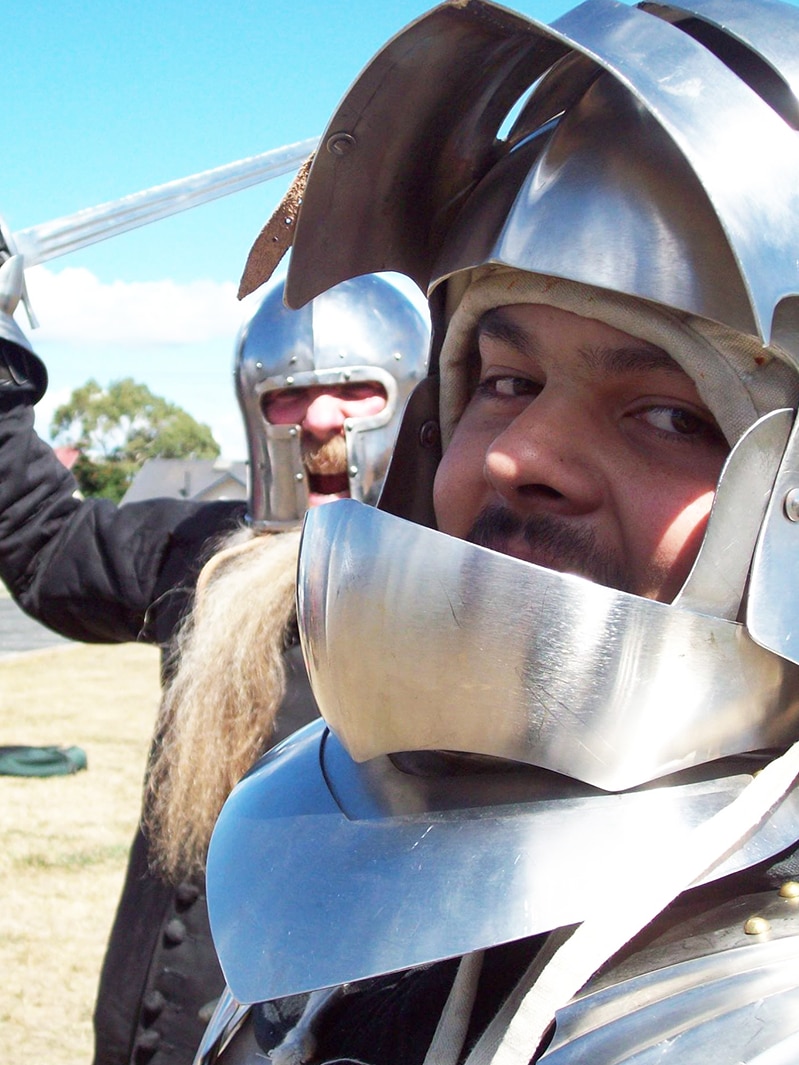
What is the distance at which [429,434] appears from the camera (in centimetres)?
138

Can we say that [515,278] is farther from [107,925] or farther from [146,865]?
[107,925]

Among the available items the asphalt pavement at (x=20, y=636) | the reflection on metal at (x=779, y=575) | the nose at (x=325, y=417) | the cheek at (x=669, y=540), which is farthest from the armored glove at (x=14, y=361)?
the asphalt pavement at (x=20, y=636)

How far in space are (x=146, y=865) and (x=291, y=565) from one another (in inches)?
24.7

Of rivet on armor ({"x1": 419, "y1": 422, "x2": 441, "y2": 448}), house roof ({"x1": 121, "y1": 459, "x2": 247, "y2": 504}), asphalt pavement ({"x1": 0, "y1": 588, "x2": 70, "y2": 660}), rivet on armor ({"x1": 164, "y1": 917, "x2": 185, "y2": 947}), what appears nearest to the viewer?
rivet on armor ({"x1": 419, "y1": 422, "x2": 441, "y2": 448})

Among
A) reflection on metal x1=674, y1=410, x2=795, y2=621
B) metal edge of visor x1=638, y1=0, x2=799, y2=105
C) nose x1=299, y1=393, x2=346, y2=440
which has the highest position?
metal edge of visor x1=638, y1=0, x2=799, y2=105

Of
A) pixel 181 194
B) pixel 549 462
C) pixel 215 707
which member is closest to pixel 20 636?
pixel 181 194

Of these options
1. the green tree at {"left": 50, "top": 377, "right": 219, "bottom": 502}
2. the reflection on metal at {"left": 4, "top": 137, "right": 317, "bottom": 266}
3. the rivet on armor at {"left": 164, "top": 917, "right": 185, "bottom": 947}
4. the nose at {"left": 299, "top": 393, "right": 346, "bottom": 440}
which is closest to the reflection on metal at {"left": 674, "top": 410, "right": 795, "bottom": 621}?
the rivet on armor at {"left": 164, "top": 917, "right": 185, "bottom": 947}

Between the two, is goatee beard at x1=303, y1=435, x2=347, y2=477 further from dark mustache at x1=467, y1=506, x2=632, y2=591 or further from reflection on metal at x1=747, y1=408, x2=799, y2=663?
reflection on metal at x1=747, y1=408, x2=799, y2=663

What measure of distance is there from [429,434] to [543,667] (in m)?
0.55

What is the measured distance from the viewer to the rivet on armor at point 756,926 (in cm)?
80

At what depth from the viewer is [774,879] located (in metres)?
0.88

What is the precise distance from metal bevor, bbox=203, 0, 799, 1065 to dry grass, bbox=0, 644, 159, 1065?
2.89 meters

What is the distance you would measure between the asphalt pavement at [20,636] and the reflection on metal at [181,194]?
8657mm

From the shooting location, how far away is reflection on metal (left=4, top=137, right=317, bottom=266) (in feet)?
12.1
